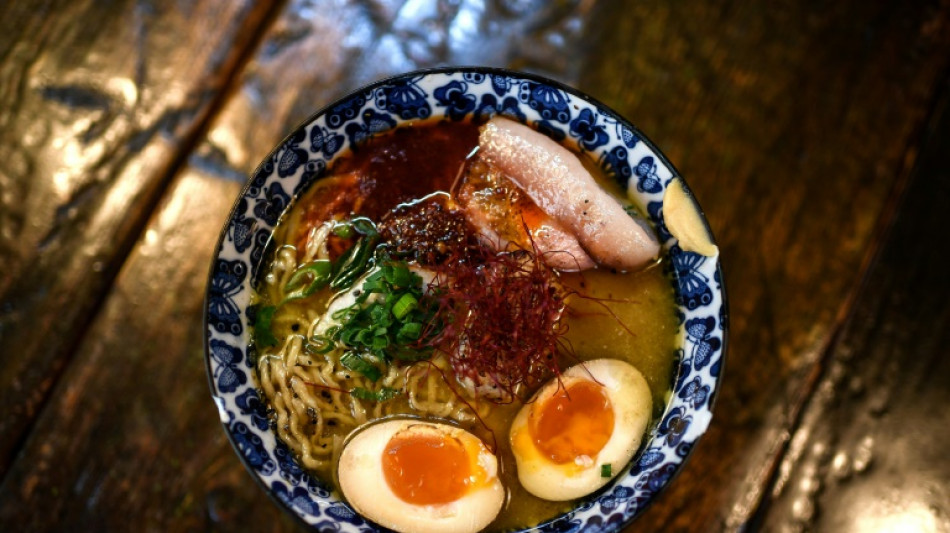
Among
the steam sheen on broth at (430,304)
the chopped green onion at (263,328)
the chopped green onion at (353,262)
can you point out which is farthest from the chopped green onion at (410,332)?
the chopped green onion at (263,328)

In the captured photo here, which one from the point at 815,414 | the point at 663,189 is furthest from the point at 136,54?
the point at 815,414

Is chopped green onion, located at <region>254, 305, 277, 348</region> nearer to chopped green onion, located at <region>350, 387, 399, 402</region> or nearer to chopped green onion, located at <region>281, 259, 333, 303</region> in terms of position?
chopped green onion, located at <region>281, 259, 333, 303</region>

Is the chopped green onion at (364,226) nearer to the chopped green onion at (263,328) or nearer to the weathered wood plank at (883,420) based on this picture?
the chopped green onion at (263,328)

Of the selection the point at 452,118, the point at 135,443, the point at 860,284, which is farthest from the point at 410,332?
the point at 860,284

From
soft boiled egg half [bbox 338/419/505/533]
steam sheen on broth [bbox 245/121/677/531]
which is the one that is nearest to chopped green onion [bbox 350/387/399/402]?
steam sheen on broth [bbox 245/121/677/531]

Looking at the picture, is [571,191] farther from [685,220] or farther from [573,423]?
[573,423]

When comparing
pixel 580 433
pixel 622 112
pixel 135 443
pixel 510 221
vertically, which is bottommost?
pixel 135 443
